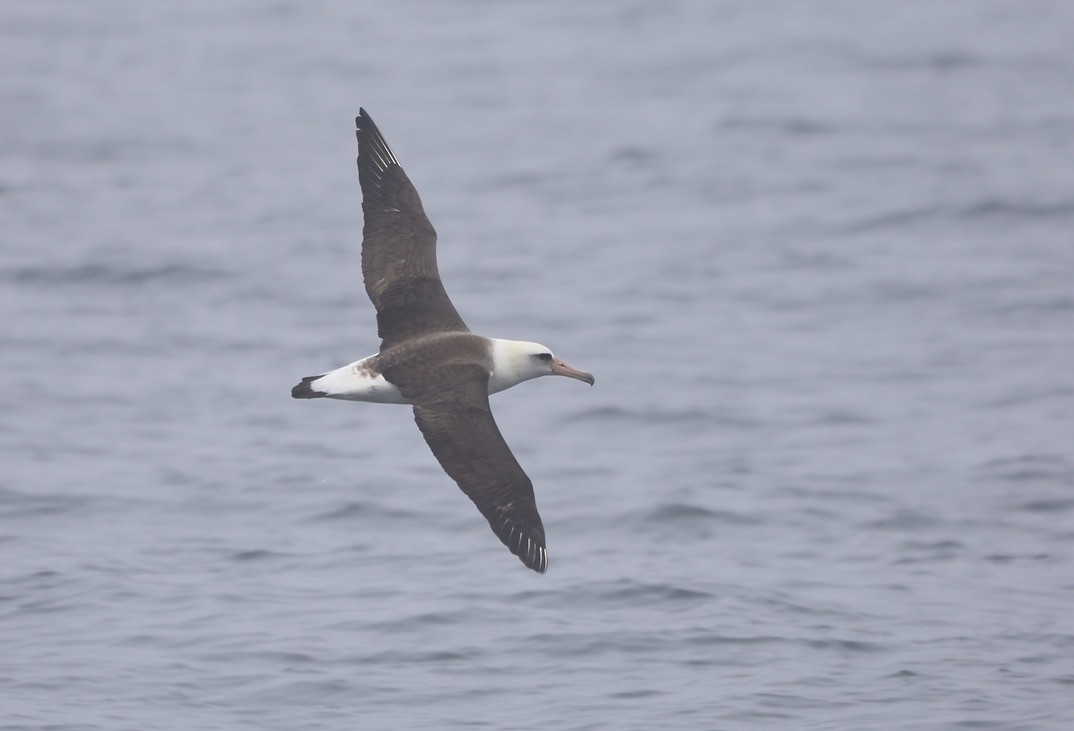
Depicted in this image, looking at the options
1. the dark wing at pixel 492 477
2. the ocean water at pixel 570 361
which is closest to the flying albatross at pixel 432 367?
the dark wing at pixel 492 477

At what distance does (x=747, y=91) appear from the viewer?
32.5 m

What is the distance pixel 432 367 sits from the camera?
12.8m

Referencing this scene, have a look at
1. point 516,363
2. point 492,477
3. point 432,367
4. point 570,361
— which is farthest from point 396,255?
point 570,361

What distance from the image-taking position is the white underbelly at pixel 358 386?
42.0 ft

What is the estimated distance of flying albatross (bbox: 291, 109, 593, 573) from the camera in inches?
479

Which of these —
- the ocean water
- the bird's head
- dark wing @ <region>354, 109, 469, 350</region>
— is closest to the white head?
the bird's head

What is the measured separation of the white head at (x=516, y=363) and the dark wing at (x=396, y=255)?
0.55 meters

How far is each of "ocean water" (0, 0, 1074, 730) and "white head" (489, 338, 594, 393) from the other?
207 cm

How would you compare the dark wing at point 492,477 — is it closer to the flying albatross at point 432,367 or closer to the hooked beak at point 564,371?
the flying albatross at point 432,367

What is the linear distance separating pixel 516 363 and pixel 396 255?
57.4 inches

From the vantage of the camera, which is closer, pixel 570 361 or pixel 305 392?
pixel 305 392

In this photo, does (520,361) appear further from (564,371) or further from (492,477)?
(492,477)

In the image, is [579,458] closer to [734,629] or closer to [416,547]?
[416,547]

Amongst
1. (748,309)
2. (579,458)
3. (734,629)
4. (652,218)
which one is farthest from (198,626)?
(652,218)
